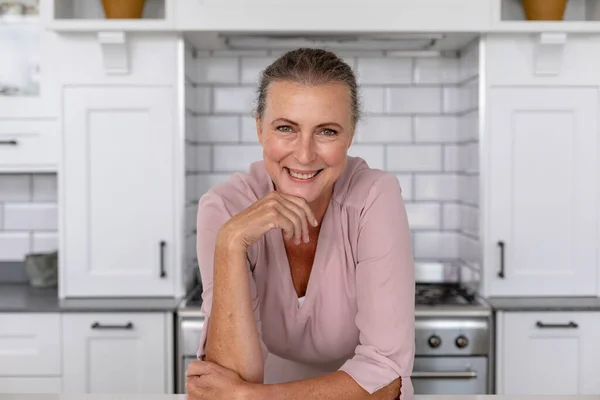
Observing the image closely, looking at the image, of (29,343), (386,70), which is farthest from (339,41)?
(29,343)

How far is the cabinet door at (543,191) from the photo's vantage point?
8.36 feet

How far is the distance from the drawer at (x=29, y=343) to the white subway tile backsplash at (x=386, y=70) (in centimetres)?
161

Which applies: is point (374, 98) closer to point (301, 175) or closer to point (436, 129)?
point (436, 129)

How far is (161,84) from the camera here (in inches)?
99.8

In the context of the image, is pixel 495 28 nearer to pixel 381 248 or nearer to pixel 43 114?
pixel 381 248

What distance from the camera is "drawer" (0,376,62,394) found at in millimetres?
2424

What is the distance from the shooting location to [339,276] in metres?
1.54

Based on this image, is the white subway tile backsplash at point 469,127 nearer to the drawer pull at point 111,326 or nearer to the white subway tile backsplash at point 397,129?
the white subway tile backsplash at point 397,129

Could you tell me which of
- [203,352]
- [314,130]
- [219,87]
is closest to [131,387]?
[203,352]

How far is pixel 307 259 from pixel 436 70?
1613 millimetres

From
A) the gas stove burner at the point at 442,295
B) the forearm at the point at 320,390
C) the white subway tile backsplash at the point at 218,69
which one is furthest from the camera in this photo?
the white subway tile backsplash at the point at 218,69

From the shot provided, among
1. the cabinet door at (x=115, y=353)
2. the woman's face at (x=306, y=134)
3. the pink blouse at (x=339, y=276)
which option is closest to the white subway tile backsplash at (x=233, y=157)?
the cabinet door at (x=115, y=353)

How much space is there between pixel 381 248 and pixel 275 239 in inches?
10.8

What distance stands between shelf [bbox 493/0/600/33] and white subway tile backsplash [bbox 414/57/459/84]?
303 millimetres
